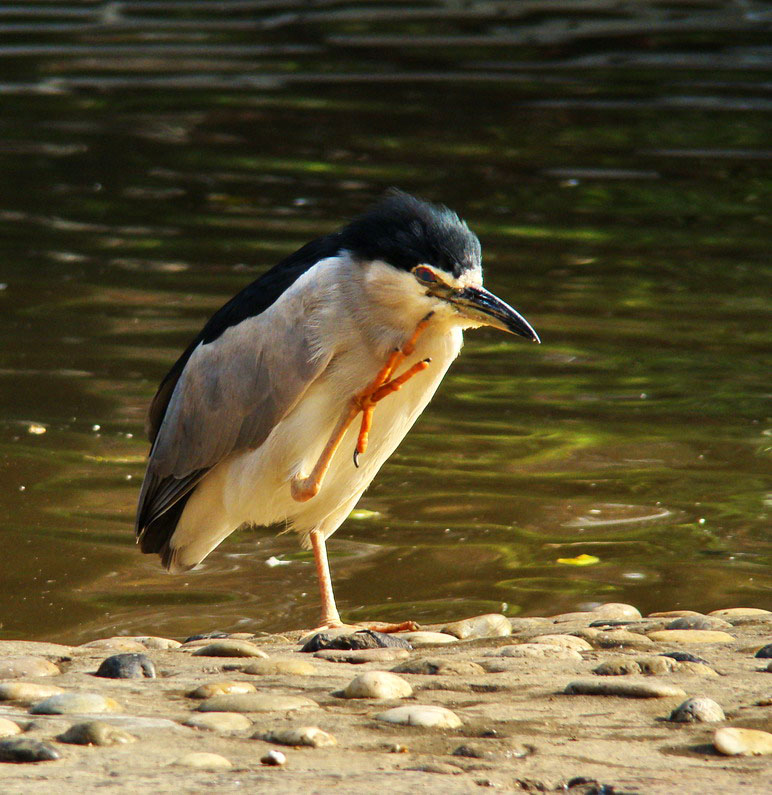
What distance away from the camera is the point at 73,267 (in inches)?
391

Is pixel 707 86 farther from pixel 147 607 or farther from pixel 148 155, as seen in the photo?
pixel 147 607

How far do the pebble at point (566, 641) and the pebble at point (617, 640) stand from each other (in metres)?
0.04

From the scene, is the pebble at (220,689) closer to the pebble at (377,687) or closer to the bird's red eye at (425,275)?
the pebble at (377,687)

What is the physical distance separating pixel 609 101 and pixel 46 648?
13420 mm

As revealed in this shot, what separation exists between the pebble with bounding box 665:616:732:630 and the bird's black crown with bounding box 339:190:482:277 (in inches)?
53.9

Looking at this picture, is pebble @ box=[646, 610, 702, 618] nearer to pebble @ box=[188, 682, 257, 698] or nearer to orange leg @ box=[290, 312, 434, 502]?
orange leg @ box=[290, 312, 434, 502]

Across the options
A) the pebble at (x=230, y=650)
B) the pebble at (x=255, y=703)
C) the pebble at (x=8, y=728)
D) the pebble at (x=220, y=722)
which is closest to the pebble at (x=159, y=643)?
the pebble at (x=230, y=650)

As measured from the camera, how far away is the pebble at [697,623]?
4.51 metres

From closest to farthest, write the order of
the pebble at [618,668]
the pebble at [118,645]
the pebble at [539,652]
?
1. the pebble at [618,668]
2. the pebble at [539,652]
3. the pebble at [118,645]

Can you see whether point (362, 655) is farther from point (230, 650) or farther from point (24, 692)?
point (24, 692)

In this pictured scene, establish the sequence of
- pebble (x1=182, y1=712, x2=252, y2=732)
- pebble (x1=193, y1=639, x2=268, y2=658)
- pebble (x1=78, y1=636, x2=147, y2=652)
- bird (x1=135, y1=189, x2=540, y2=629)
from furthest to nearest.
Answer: bird (x1=135, y1=189, x2=540, y2=629)
pebble (x1=78, y1=636, x2=147, y2=652)
pebble (x1=193, y1=639, x2=268, y2=658)
pebble (x1=182, y1=712, x2=252, y2=732)

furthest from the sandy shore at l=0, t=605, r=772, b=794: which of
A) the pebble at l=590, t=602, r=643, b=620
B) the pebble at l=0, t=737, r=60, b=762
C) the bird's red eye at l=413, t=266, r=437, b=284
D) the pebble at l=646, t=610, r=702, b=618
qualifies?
the bird's red eye at l=413, t=266, r=437, b=284

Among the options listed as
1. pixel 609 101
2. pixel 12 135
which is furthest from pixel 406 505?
pixel 609 101

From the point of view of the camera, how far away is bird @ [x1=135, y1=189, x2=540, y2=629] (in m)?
4.56
